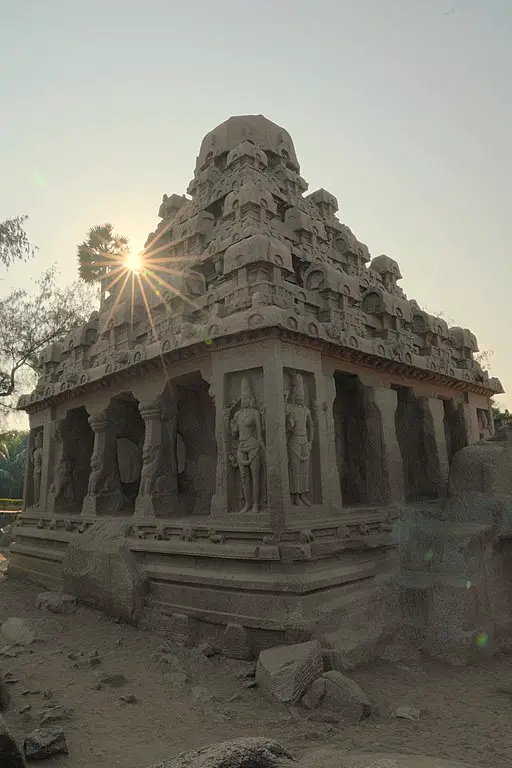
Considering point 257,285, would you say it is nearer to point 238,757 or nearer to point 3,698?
point 3,698

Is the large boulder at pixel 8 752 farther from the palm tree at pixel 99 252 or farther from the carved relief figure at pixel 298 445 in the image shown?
the palm tree at pixel 99 252

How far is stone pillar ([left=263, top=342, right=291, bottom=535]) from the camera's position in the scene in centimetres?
664

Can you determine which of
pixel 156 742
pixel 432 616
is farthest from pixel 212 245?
Answer: pixel 156 742

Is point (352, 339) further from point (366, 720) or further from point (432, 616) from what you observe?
point (366, 720)

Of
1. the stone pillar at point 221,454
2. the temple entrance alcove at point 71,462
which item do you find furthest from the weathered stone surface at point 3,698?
the temple entrance alcove at point 71,462

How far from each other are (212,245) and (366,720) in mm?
7885

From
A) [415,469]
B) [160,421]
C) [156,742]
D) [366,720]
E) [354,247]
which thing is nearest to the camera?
[156,742]

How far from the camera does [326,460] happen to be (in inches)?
297

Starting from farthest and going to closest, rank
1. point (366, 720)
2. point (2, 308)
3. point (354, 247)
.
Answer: point (2, 308), point (354, 247), point (366, 720)

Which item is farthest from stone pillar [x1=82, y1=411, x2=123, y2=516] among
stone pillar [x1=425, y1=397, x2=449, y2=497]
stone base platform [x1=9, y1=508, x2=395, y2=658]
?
stone pillar [x1=425, y1=397, x2=449, y2=497]

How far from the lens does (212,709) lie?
4.99 meters

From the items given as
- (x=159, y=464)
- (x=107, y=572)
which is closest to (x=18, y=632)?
(x=107, y=572)

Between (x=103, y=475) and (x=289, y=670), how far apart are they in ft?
21.0

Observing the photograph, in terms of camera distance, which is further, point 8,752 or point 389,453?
point 389,453
